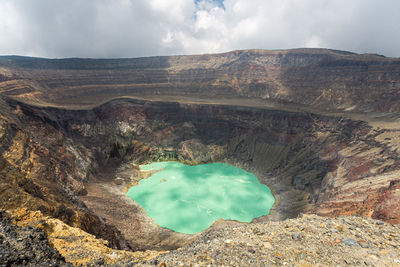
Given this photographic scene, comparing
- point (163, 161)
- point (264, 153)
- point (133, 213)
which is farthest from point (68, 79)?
point (264, 153)

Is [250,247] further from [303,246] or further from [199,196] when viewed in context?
[199,196]

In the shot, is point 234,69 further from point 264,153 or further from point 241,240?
point 241,240

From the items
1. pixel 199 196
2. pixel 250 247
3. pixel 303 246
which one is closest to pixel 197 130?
pixel 199 196

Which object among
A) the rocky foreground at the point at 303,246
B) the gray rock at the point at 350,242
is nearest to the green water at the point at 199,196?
the rocky foreground at the point at 303,246

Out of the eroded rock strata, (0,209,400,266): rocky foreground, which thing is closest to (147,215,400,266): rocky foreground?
(0,209,400,266): rocky foreground

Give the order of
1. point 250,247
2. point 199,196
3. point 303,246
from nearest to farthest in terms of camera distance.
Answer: point 303,246 → point 250,247 → point 199,196

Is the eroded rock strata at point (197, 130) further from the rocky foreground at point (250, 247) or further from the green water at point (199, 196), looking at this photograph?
the rocky foreground at point (250, 247)

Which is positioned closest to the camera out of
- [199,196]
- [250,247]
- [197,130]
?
[250,247]
